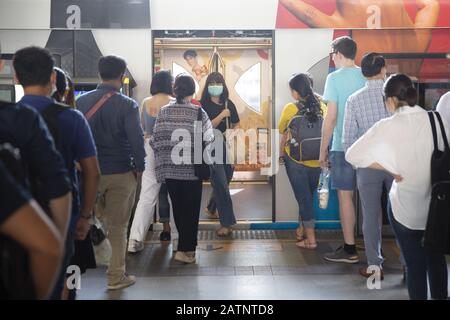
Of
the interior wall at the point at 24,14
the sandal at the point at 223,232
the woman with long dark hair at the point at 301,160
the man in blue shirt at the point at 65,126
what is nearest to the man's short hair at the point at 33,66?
the man in blue shirt at the point at 65,126

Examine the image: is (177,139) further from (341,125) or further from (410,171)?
(410,171)

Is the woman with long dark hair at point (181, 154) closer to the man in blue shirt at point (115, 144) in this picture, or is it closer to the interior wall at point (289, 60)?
the man in blue shirt at point (115, 144)

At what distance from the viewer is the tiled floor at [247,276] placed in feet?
12.0

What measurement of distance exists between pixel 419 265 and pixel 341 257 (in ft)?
5.32

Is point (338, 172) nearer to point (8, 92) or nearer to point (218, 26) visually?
point (218, 26)

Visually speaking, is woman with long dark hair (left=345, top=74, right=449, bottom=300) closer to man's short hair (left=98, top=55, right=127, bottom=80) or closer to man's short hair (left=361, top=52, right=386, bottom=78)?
man's short hair (left=361, top=52, right=386, bottom=78)

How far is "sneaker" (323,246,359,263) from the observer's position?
436 centimetres

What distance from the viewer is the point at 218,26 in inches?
215

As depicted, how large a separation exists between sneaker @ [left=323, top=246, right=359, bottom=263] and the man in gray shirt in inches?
12.0

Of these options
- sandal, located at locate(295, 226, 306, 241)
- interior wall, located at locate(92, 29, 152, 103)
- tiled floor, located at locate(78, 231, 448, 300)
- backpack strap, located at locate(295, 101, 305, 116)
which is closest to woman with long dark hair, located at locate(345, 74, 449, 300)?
tiled floor, located at locate(78, 231, 448, 300)

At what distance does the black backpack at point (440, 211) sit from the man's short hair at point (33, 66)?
178 centimetres

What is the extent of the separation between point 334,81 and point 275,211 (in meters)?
1.72
